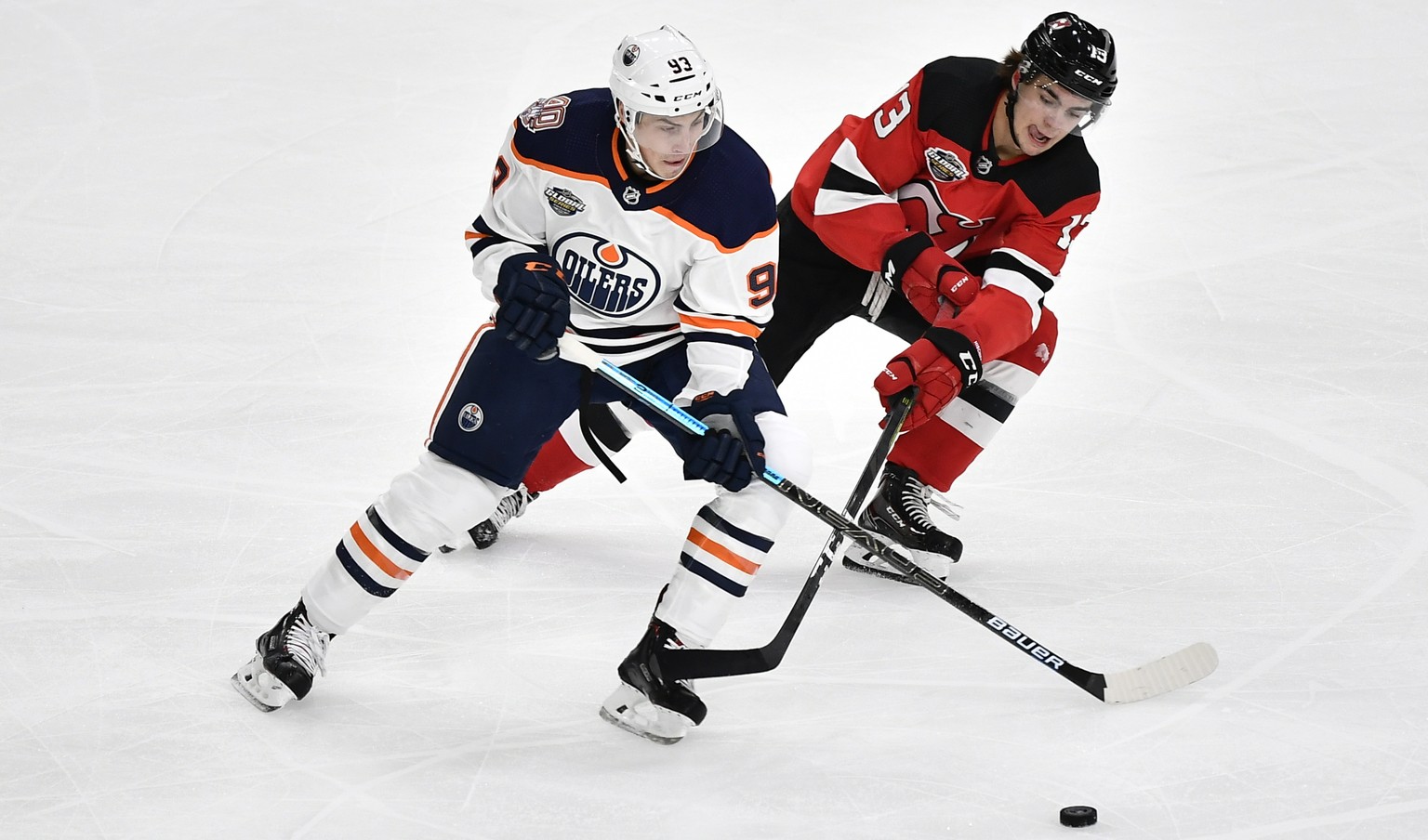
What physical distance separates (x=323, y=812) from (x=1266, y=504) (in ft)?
7.48

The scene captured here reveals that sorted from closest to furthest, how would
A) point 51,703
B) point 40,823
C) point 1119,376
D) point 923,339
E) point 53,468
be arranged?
point 40,823 < point 51,703 < point 923,339 < point 53,468 < point 1119,376

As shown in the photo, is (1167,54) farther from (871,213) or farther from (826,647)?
(826,647)

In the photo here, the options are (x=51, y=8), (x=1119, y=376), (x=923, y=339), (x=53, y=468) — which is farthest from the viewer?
(x=51, y=8)

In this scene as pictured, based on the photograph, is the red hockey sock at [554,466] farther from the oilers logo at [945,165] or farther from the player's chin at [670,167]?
the oilers logo at [945,165]

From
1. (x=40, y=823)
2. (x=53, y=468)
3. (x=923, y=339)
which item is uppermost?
(x=923, y=339)

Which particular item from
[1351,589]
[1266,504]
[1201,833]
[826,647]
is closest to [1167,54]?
[1266,504]

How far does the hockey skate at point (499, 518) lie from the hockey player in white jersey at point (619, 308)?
686 millimetres

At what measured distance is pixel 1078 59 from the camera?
2906mm

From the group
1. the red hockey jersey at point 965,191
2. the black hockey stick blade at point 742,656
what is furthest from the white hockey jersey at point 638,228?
the red hockey jersey at point 965,191

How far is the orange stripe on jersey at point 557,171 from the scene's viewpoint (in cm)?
249

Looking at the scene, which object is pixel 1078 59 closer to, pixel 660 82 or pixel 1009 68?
pixel 1009 68

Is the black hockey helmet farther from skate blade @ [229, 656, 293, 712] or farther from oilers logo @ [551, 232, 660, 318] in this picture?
skate blade @ [229, 656, 293, 712]

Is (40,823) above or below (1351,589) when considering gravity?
below

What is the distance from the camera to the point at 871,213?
3195 mm
